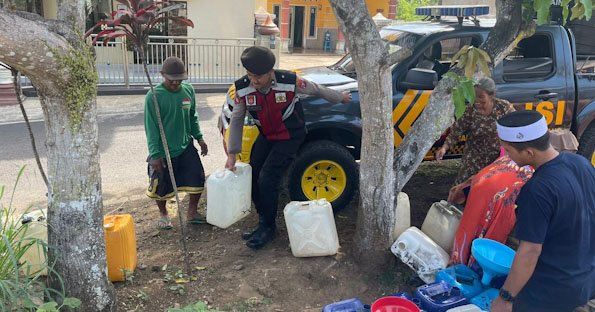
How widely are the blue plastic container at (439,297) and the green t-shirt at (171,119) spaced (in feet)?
7.89

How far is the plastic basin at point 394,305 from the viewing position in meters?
3.11

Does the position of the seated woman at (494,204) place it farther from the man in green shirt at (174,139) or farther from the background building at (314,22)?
the background building at (314,22)

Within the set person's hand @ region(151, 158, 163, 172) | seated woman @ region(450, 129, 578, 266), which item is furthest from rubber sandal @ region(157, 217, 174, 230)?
seated woman @ region(450, 129, 578, 266)

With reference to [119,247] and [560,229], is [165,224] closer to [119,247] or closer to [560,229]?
[119,247]

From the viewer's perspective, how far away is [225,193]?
13.4 feet

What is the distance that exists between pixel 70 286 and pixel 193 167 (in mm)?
1770

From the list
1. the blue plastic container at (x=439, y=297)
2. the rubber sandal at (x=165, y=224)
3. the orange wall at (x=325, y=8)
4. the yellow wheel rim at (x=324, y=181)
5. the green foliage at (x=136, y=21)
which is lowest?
the rubber sandal at (x=165, y=224)

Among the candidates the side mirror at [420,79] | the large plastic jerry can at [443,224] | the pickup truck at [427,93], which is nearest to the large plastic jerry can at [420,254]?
the large plastic jerry can at [443,224]

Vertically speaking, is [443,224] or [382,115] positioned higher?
[382,115]

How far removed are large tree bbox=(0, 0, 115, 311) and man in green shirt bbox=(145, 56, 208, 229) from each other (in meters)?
1.34

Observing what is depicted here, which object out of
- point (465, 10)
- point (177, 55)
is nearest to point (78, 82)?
point (465, 10)

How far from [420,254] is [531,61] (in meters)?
2.90

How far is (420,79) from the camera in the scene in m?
4.65

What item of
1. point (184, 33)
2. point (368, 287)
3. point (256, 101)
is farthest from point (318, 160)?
point (184, 33)
